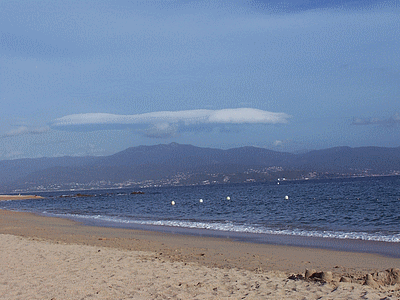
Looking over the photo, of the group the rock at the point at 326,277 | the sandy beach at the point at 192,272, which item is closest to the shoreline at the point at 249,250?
the sandy beach at the point at 192,272

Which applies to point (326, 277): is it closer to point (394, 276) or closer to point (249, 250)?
point (394, 276)

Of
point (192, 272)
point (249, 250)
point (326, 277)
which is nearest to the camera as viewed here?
point (326, 277)

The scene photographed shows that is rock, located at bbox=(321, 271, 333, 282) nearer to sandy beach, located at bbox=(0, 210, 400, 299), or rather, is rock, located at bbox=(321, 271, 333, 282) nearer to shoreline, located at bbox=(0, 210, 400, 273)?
sandy beach, located at bbox=(0, 210, 400, 299)

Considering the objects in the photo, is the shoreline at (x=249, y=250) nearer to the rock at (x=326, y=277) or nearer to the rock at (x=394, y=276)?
the rock at (x=326, y=277)

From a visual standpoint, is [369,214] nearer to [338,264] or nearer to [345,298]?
[338,264]

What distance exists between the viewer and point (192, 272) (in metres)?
11.0

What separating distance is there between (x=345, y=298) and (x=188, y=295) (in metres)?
3.12

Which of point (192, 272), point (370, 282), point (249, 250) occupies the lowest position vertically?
point (249, 250)

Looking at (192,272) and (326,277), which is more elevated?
(326,277)

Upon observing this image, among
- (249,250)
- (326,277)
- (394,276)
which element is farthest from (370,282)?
(249,250)

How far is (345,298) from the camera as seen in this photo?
8.20 meters

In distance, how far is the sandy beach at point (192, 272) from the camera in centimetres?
889

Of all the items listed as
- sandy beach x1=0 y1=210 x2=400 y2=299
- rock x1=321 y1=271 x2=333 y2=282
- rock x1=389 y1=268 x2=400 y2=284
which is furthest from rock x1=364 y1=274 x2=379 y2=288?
rock x1=321 y1=271 x2=333 y2=282

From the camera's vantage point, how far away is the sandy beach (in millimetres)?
8891
